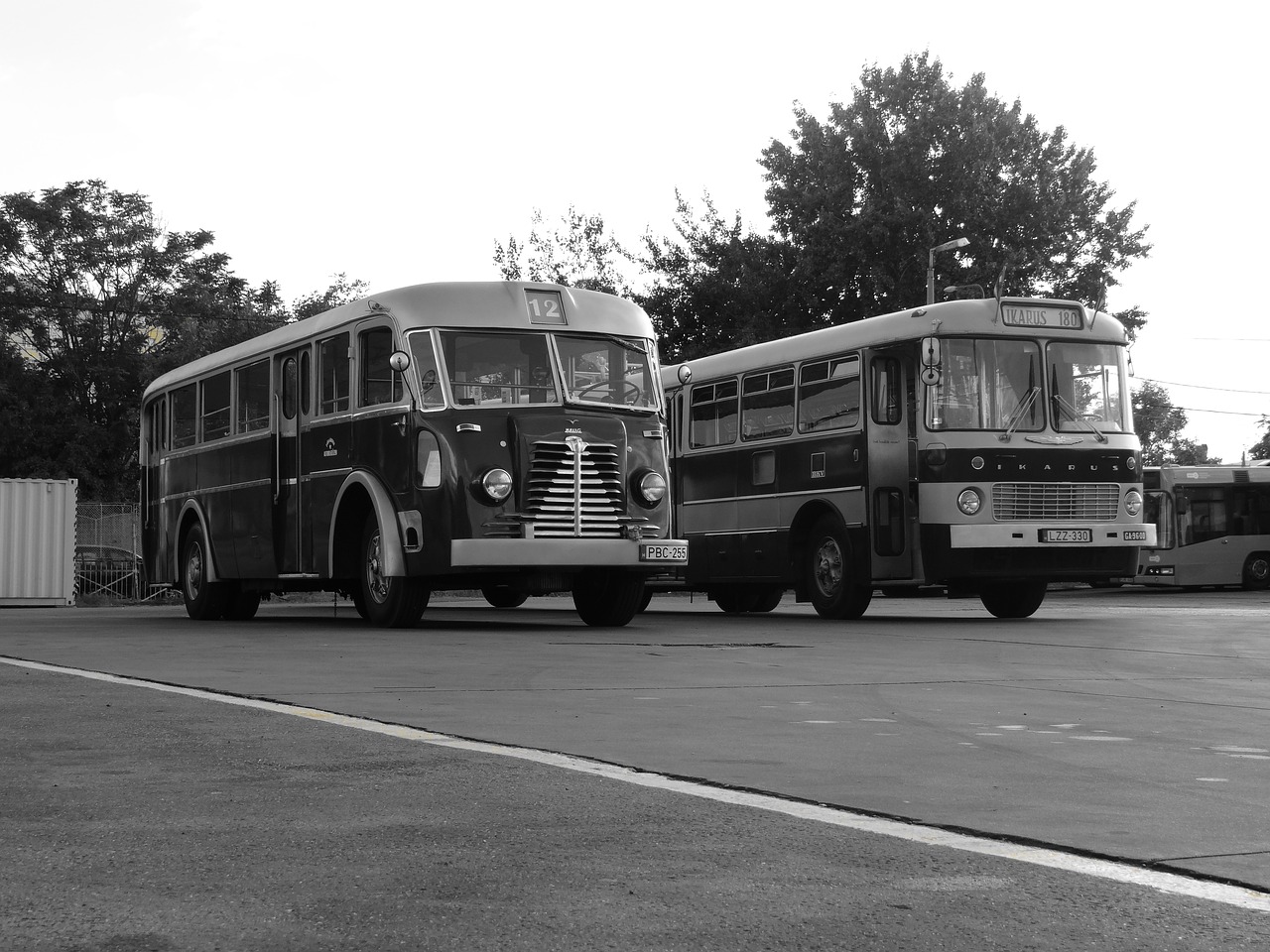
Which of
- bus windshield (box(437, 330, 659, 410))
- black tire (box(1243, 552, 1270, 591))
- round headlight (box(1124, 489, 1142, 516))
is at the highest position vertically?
bus windshield (box(437, 330, 659, 410))

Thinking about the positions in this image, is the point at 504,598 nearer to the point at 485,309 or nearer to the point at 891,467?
the point at 891,467

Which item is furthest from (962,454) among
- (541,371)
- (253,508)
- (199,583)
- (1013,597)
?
(199,583)

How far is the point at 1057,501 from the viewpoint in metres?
18.7

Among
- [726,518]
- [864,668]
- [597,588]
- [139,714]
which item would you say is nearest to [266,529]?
[597,588]

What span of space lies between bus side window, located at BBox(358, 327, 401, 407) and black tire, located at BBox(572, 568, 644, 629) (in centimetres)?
258

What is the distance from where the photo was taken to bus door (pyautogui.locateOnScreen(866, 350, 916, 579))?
18.8 metres

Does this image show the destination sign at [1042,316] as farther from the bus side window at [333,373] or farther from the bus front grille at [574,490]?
the bus side window at [333,373]

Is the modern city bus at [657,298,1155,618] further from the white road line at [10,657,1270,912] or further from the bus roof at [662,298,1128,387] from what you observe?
the white road line at [10,657,1270,912]

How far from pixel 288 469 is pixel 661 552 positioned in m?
4.41

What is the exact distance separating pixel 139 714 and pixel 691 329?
40.7 m

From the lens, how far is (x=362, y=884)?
437 cm

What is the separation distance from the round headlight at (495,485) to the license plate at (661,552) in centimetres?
138

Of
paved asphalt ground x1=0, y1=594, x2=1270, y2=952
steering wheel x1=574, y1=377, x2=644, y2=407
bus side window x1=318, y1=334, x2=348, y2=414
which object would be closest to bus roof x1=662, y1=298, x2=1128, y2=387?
steering wheel x1=574, y1=377, x2=644, y2=407

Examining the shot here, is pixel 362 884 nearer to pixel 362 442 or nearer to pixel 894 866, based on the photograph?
pixel 894 866
